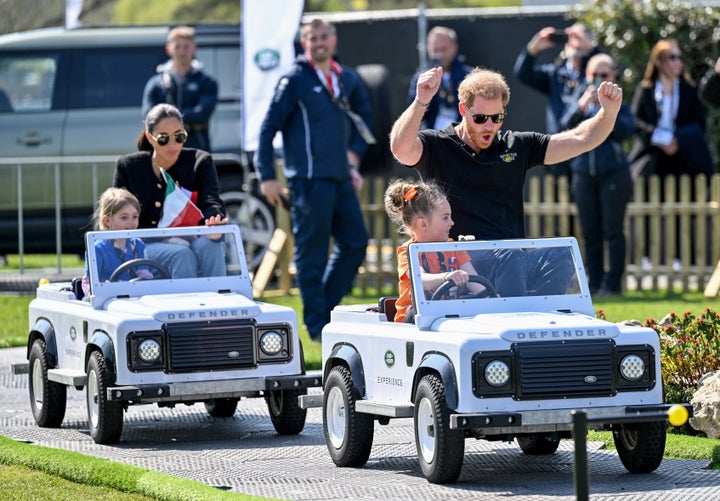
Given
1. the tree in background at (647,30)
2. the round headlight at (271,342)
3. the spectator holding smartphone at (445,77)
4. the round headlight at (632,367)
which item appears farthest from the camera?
the tree in background at (647,30)

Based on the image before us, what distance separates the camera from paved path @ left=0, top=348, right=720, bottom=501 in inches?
291

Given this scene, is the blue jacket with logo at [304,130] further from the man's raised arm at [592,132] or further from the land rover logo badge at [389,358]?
the land rover logo badge at [389,358]

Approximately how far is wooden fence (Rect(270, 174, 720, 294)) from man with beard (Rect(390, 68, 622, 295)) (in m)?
8.26

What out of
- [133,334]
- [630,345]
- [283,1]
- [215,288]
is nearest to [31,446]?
[133,334]

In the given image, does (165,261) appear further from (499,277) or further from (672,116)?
(672,116)

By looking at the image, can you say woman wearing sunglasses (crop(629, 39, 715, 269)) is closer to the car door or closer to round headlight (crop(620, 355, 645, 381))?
the car door

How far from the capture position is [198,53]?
17938 millimetres

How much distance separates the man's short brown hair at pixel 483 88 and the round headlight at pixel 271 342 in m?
1.77

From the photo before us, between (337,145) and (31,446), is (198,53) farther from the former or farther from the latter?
(31,446)

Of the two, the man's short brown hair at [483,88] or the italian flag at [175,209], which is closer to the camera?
the man's short brown hair at [483,88]

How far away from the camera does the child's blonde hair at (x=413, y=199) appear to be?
830cm

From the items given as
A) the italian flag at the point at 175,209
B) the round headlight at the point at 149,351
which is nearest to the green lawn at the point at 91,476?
the round headlight at the point at 149,351

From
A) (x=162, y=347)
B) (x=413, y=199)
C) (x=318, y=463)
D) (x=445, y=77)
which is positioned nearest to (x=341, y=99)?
(x=445, y=77)

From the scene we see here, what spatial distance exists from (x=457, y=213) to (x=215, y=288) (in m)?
1.99
